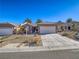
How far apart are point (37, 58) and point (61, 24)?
161 feet

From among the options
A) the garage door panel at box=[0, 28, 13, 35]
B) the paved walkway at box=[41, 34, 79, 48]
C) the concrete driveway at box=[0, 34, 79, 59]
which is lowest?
the concrete driveway at box=[0, 34, 79, 59]

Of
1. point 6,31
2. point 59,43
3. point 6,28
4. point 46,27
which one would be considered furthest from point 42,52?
point 46,27

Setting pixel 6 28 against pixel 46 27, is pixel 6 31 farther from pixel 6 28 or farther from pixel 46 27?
A: pixel 46 27

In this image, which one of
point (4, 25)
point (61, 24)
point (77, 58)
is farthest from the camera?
point (61, 24)

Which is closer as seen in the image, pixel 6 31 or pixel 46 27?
pixel 6 31

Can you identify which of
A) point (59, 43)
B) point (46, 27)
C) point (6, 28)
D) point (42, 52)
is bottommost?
point (42, 52)

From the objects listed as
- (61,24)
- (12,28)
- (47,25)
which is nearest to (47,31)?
(47,25)

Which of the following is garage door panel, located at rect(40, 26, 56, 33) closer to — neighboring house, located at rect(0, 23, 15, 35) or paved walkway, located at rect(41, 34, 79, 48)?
neighboring house, located at rect(0, 23, 15, 35)

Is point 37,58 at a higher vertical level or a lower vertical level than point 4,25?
lower

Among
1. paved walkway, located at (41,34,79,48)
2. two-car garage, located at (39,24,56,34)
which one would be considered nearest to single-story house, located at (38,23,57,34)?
two-car garage, located at (39,24,56,34)

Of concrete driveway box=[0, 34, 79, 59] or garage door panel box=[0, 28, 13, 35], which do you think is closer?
concrete driveway box=[0, 34, 79, 59]

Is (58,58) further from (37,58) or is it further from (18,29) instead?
(18,29)

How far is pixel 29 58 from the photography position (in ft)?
39.1

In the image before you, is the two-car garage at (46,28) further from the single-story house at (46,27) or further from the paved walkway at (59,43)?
the paved walkway at (59,43)
